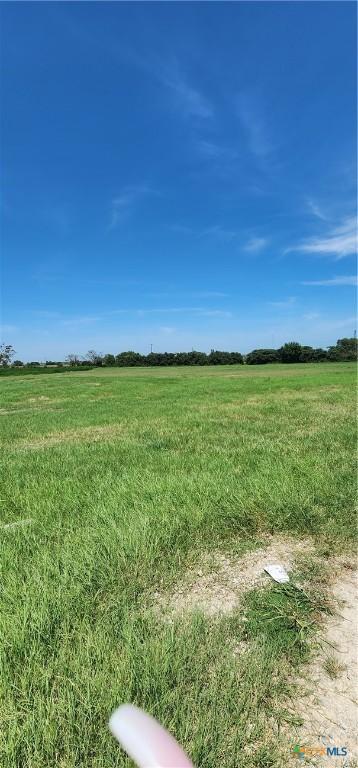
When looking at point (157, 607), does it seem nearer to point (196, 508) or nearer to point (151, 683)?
point (151, 683)

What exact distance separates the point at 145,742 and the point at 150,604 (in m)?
1.97

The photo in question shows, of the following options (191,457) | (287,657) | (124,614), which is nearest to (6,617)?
(124,614)

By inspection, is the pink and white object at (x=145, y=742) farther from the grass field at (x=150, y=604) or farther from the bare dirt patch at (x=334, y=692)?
the bare dirt patch at (x=334, y=692)

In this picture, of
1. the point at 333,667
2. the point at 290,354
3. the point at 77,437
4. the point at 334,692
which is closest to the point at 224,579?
the point at 333,667

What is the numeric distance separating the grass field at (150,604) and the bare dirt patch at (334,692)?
0.34 feet

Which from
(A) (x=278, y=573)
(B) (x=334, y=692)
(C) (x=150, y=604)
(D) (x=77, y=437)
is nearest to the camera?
(B) (x=334, y=692)

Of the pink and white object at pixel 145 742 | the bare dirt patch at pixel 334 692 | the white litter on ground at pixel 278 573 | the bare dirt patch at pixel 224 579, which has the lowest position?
the bare dirt patch at pixel 334 692

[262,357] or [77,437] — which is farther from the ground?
[262,357]

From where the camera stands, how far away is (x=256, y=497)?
14.9 ft

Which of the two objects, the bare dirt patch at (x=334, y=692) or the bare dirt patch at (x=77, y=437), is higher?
the bare dirt patch at (x=334, y=692)

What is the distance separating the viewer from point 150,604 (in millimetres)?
2803

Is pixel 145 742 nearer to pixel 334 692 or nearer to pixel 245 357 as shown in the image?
pixel 334 692

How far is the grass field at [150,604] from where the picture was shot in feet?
5.90

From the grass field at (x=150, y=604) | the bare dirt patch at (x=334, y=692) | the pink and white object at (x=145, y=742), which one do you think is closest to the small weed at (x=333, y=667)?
the bare dirt patch at (x=334, y=692)
